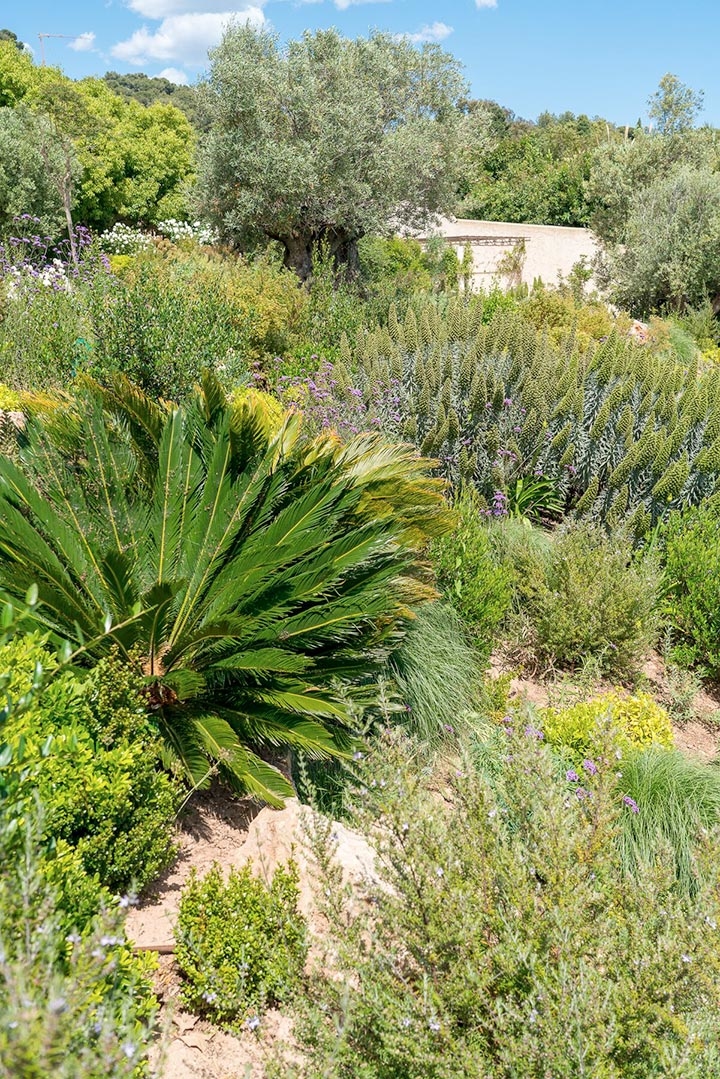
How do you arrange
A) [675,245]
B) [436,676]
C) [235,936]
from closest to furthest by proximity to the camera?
[235,936]
[436,676]
[675,245]

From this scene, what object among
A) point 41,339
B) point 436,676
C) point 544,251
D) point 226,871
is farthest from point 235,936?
point 544,251

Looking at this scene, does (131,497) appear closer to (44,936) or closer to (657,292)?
(44,936)

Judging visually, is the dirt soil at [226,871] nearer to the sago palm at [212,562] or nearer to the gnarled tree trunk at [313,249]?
the sago palm at [212,562]

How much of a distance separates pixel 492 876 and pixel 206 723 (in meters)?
1.17

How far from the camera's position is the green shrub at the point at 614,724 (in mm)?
3521

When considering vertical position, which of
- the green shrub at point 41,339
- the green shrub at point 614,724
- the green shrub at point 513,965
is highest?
the green shrub at point 41,339

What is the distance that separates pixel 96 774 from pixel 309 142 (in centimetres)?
1057

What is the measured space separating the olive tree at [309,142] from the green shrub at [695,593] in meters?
Answer: 7.88

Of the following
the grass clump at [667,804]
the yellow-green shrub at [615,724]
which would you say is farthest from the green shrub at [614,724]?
the grass clump at [667,804]

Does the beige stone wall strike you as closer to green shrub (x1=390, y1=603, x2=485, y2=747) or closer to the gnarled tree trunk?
the gnarled tree trunk

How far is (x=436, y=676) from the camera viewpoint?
145 inches

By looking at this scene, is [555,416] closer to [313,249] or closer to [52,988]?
A: [52,988]

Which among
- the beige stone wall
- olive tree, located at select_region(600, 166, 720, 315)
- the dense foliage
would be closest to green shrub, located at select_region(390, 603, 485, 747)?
olive tree, located at select_region(600, 166, 720, 315)

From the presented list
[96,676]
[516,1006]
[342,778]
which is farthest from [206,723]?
[516,1006]
